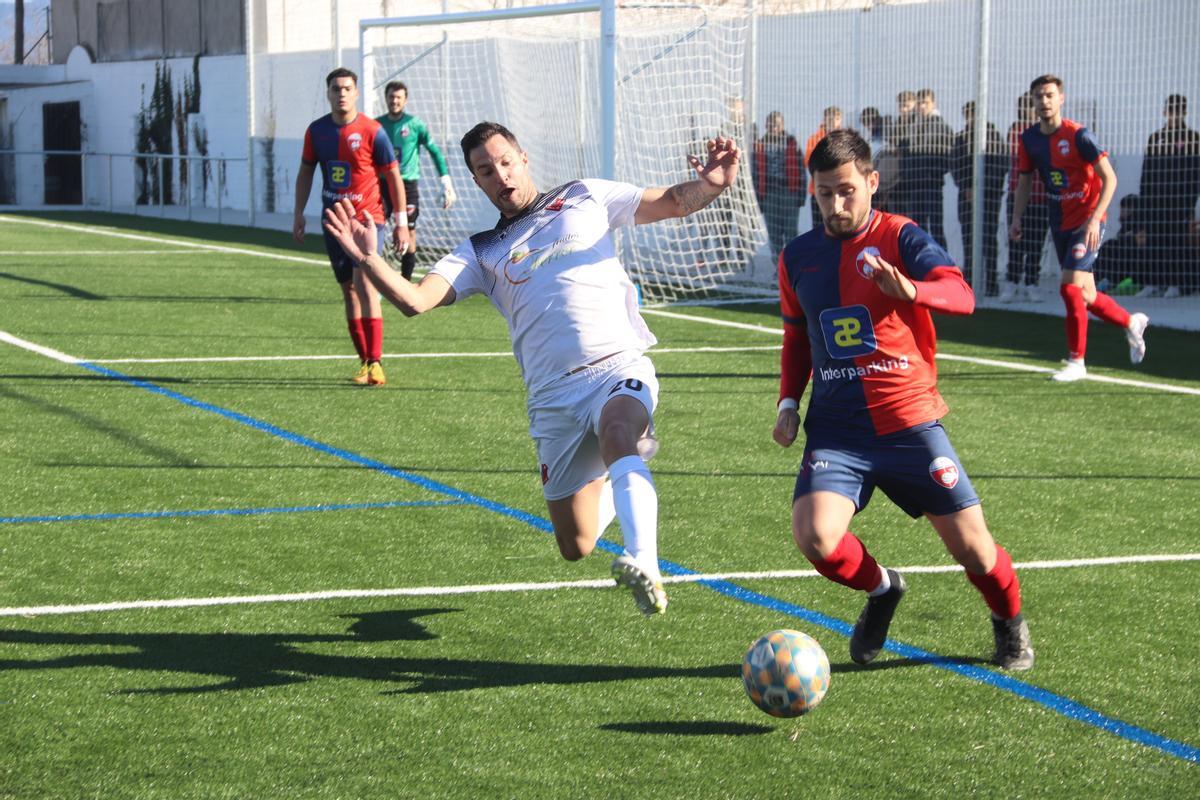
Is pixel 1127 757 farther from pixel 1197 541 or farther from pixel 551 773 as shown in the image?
pixel 1197 541

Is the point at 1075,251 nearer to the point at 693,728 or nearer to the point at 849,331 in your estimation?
the point at 849,331

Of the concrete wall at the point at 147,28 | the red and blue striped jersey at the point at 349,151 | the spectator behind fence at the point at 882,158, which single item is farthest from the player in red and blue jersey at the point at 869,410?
the concrete wall at the point at 147,28

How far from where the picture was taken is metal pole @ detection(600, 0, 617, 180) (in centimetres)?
1494

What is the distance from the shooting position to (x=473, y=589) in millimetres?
5852

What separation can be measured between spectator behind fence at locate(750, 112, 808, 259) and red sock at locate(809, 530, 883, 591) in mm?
14230

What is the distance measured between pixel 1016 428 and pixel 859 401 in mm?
4875

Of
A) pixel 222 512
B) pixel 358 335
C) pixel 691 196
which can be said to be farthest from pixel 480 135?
pixel 358 335

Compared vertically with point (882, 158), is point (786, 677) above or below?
below

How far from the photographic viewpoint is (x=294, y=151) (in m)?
33.5

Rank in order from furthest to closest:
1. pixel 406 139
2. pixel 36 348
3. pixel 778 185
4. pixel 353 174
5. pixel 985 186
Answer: pixel 778 185, pixel 985 186, pixel 406 139, pixel 36 348, pixel 353 174

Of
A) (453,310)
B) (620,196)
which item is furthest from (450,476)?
(453,310)

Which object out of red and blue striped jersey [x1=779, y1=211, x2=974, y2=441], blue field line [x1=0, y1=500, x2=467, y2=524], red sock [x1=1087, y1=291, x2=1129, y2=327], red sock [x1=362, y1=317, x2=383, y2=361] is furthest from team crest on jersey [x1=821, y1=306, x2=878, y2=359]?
red sock [x1=1087, y1=291, x2=1129, y2=327]

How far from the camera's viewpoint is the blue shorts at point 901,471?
15.6ft

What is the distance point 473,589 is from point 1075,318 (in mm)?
6711
